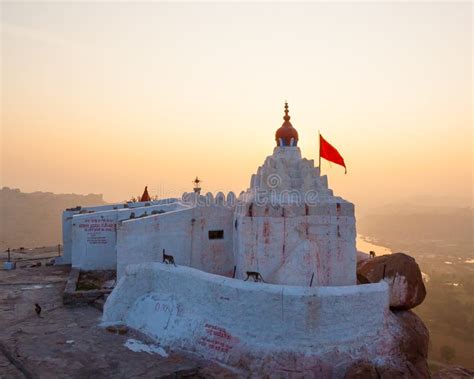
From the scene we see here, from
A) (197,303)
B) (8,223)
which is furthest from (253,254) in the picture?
(8,223)

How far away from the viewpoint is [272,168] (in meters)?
17.5

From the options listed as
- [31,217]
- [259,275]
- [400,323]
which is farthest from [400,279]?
[31,217]

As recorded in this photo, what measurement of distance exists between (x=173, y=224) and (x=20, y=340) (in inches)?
272

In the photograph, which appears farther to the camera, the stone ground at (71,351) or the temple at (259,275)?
the temple at (259,275)

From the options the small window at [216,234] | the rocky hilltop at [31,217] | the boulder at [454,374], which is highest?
the small window at [216,234]

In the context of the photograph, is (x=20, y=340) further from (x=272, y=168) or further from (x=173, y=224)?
(x=272, y=168)

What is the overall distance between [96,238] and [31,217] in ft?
311

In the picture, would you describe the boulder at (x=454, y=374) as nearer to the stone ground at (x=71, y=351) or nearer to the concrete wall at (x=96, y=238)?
the stone ground at (x=71, y=351)

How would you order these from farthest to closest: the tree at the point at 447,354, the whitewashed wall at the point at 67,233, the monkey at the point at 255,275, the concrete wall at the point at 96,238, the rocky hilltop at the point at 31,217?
the rocky hilltop at the point at 31,217 < the tree at the point at 447,354 < the whitewashed wall at the point at 67,233 < the concrete wall at the point at 96,238 < the monkey at the point at 255,275

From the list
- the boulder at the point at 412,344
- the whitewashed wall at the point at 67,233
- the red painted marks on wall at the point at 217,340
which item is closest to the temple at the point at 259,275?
the red painted marks on wall at the point at 217,340

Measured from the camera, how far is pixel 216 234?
61.6 ft

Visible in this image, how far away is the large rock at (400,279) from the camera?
17469 millimetres

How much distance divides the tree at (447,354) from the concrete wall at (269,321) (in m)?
31.4

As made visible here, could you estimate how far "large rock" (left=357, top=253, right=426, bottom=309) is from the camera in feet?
57.3
